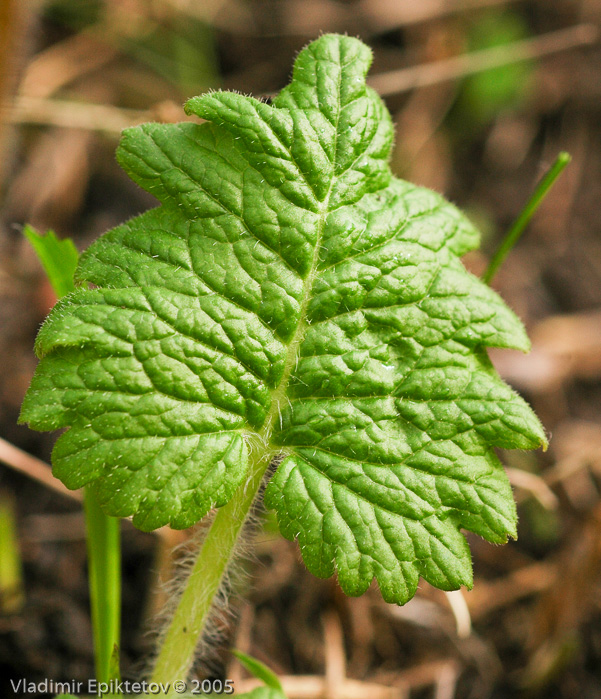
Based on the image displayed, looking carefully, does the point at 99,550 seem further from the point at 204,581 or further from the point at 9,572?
the point at 9,572

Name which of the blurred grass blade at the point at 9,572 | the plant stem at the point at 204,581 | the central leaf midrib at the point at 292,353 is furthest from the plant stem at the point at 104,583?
the blurred grass blade at the point at 9,572

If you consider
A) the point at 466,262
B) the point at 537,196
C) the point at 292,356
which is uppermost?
the point at 466,262

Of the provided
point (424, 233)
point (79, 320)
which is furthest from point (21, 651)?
point (424, 233)

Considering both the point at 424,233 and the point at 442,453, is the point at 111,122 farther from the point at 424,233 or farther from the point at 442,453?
the point at 442,453

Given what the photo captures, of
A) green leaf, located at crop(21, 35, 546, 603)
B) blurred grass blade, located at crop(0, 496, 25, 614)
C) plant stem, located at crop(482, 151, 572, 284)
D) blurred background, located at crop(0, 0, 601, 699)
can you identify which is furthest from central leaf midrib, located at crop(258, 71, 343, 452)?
blurred grass blade, located at crop(0, 496, 25, 614)

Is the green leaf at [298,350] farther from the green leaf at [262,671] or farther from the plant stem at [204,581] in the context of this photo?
the green leaf at [262,671]

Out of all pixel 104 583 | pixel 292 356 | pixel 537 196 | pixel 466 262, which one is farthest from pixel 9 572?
pixel 466 262

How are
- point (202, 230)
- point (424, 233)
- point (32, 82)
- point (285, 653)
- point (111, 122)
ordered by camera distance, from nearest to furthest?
point (202, 230) < point (424, 233) < point (285, 653) < point (111, 122) < point (32, 82)

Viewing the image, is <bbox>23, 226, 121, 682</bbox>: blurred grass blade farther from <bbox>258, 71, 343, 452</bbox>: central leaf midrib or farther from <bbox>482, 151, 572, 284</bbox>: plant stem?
<bbox>482, 151, 572, 284</bbox>: plant stem
